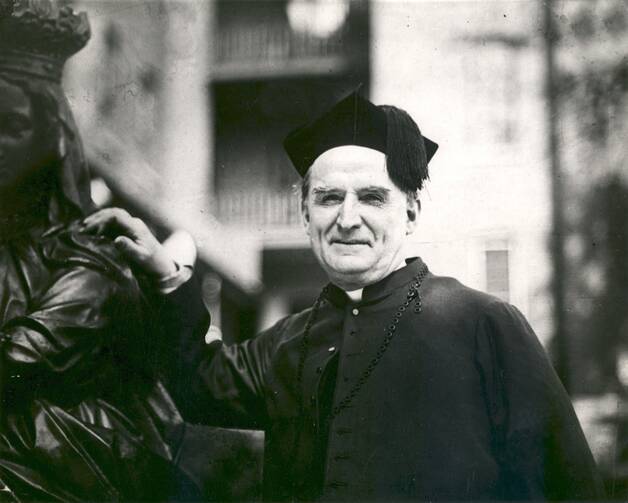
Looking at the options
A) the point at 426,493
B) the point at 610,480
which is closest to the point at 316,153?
the point at 426,493

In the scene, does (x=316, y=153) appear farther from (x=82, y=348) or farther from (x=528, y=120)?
(x=82, y=348)

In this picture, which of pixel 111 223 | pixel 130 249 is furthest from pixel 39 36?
pixel 130 249

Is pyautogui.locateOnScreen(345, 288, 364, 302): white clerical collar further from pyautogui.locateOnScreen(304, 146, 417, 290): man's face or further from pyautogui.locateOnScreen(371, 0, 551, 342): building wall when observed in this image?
pyautogui.locateOnScreen(371, 0, 551, 342): building wall

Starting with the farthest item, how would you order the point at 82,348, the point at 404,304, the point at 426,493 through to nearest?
the point at 82,348, the point at 404,304, the point at 426,493

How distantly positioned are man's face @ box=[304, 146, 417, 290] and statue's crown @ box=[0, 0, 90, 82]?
107cm

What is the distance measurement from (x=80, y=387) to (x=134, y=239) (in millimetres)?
524

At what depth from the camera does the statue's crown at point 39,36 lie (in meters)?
2.87

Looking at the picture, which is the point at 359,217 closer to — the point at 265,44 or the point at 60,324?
the point at 265,44

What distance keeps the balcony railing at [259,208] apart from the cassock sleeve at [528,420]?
746mm

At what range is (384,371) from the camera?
2.52 meters

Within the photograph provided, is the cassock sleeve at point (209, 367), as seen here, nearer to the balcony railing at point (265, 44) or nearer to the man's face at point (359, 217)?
the man's face at point (359, 217)

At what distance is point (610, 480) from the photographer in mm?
2582

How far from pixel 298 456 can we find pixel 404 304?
579 mm

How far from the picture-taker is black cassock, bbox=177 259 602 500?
2.39 m
